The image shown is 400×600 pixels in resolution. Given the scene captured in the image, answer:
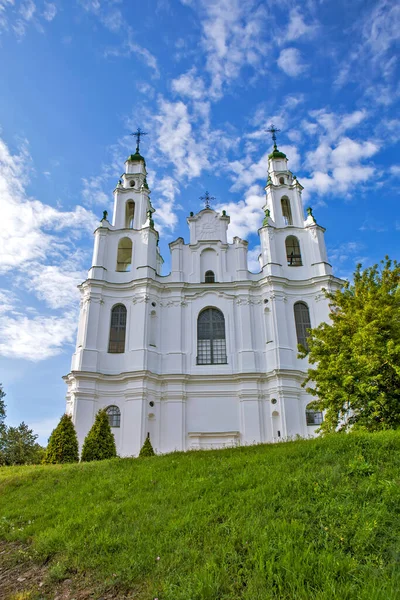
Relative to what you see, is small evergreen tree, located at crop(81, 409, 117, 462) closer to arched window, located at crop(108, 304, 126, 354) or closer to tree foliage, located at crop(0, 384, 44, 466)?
arched window, located at crop(108, 304, 126, 354)

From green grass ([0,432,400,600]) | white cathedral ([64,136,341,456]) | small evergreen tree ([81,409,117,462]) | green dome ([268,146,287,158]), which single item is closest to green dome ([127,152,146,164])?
white cathedral ([64,136,341,456])

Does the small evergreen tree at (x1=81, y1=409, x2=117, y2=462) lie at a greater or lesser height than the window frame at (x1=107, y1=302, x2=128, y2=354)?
lesser

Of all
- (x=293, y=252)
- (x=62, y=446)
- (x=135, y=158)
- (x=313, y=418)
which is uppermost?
(x=135, y=158)

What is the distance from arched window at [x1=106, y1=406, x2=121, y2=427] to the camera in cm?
2342

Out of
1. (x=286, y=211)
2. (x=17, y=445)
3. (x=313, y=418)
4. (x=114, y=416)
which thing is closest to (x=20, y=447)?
(x=17, y=445)

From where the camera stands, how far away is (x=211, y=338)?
2605cm

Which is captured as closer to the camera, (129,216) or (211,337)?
(211,337)

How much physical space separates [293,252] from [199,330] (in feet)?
29.9

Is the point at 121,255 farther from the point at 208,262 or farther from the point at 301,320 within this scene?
the point at 301,320

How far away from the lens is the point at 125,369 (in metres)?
24.4

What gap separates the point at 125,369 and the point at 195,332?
4788 millimetres

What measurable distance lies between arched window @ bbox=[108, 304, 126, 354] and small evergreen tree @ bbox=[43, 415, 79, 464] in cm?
758

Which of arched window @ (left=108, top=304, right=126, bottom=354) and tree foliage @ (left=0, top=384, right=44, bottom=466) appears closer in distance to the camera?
arched window @ (left=108, top=304, right=126, bottom=354)

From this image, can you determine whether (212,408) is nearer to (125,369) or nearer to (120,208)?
(125,369)
